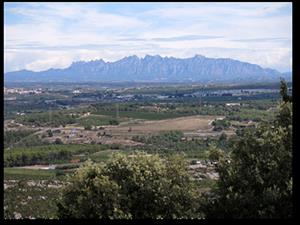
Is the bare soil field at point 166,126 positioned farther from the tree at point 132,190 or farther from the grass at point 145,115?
the tree at point 132,190

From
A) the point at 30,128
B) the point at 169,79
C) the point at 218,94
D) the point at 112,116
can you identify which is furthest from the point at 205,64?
the point at 30,128

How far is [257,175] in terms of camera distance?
5609mm

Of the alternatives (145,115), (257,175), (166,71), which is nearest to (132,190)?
(257,175)

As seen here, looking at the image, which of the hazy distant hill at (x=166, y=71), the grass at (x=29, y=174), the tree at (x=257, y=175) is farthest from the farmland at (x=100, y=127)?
the hazy distant hill at (x=166, y=71)

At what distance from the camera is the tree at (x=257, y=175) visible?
203 inches

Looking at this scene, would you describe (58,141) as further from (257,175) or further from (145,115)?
(257,175)

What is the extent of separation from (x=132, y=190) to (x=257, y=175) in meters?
1.61

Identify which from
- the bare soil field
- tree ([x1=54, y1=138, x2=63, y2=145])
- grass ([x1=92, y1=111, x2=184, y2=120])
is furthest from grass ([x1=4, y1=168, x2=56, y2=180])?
grass ([x1=92, y1=111, x2=184, y2=120])

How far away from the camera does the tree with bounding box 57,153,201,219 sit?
18.7 feet

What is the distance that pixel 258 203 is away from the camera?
520cm

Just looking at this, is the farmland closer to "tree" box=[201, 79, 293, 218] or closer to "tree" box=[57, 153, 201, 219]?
"tree" box=[57, 153, 201, 219]

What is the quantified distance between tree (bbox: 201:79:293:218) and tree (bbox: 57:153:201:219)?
0.38 m

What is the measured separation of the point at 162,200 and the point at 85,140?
103 feet
